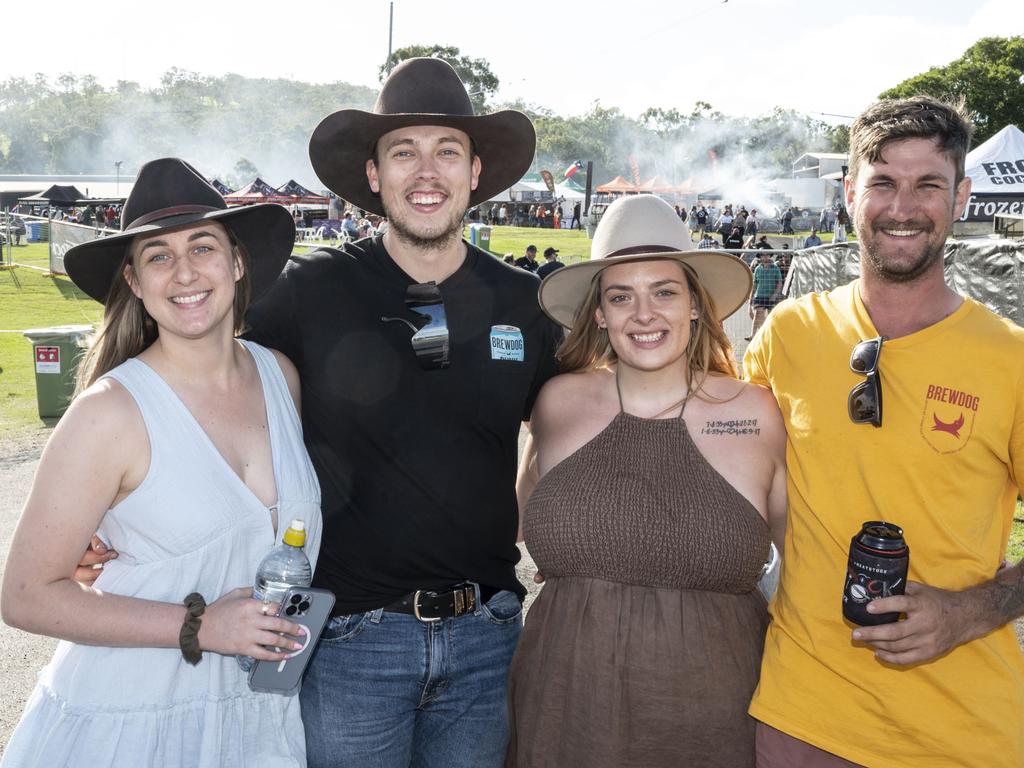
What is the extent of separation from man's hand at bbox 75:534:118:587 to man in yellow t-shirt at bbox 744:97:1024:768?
198cm


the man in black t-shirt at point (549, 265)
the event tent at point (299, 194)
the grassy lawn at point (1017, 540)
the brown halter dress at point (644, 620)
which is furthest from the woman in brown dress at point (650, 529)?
the event tent at point (299, 194)

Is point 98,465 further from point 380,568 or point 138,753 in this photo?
point 380,568

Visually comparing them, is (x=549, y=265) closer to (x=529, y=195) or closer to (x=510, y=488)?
(x=510, y=488)

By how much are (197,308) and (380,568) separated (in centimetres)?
102

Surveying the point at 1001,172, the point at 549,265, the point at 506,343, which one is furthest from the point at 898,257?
the point at 1001,172

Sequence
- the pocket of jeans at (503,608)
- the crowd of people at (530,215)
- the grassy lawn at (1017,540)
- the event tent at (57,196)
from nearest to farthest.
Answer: the pocket of jeans at (503,608) < the grassy lawn at (1017,540) < the event tent at (57,196) < the crowd of people at (530,215)

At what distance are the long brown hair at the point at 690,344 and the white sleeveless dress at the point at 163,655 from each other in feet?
4.45

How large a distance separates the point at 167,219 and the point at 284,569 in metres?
1.11

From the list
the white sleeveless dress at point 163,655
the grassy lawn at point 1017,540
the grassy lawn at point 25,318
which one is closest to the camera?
the white sleeveless dress at point 163,655

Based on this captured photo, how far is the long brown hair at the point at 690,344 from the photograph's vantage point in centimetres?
318

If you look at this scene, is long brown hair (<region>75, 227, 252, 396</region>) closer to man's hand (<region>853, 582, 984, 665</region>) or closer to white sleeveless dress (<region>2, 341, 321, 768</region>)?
white sleeveless dress (<region>2, 341, 321, 768</region>)

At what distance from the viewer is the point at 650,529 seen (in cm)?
275

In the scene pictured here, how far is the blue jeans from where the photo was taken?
283 cm

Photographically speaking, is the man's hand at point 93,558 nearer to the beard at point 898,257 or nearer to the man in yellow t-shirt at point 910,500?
the man in yellow t-shirt at point 910,500
